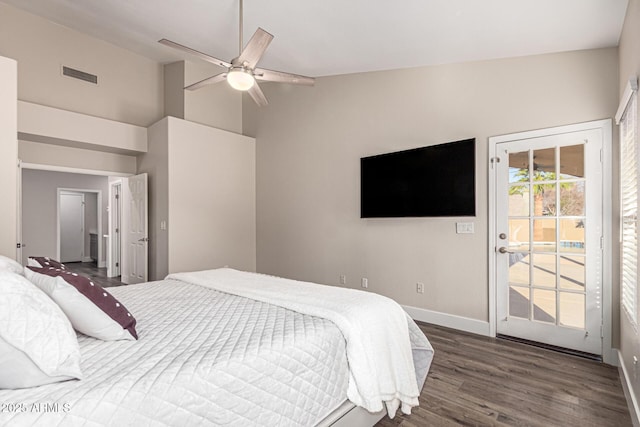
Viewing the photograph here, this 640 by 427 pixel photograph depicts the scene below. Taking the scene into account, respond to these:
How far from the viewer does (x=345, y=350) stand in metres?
1.65

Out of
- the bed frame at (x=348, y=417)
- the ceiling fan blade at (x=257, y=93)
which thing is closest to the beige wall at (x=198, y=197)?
the ceiling fan blade at (x=257, y=93)

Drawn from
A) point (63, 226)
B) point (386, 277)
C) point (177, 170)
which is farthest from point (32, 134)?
point (63, 226)

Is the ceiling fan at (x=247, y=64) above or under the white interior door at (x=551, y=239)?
above

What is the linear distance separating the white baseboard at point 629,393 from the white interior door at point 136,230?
5.38 m

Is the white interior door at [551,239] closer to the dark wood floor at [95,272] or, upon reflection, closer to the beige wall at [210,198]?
the beige wall at [210,198]

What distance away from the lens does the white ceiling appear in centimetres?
253

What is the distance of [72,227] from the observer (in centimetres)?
898

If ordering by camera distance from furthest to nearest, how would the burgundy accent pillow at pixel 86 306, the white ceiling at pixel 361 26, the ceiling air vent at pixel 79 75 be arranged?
the ceiling air vent at pixel 79 75, the white ceiling at pixel 361 26, the burgundy accent pillow at pixel 86 306

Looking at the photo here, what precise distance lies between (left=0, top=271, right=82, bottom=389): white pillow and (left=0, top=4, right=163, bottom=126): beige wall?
446 cm

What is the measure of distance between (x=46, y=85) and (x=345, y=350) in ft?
17.0

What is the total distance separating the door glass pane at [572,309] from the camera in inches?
115

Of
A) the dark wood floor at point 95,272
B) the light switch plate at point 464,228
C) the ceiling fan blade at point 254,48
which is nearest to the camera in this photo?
the ceiling fan blade at point 254,48

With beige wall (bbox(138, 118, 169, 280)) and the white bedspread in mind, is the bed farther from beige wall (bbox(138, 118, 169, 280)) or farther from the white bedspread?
beige wall (bbox(138, 118, 169, 280))

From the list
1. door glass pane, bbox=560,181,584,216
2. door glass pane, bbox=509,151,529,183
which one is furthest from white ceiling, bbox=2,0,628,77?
door glass pane, bbox=560,181,584,216
